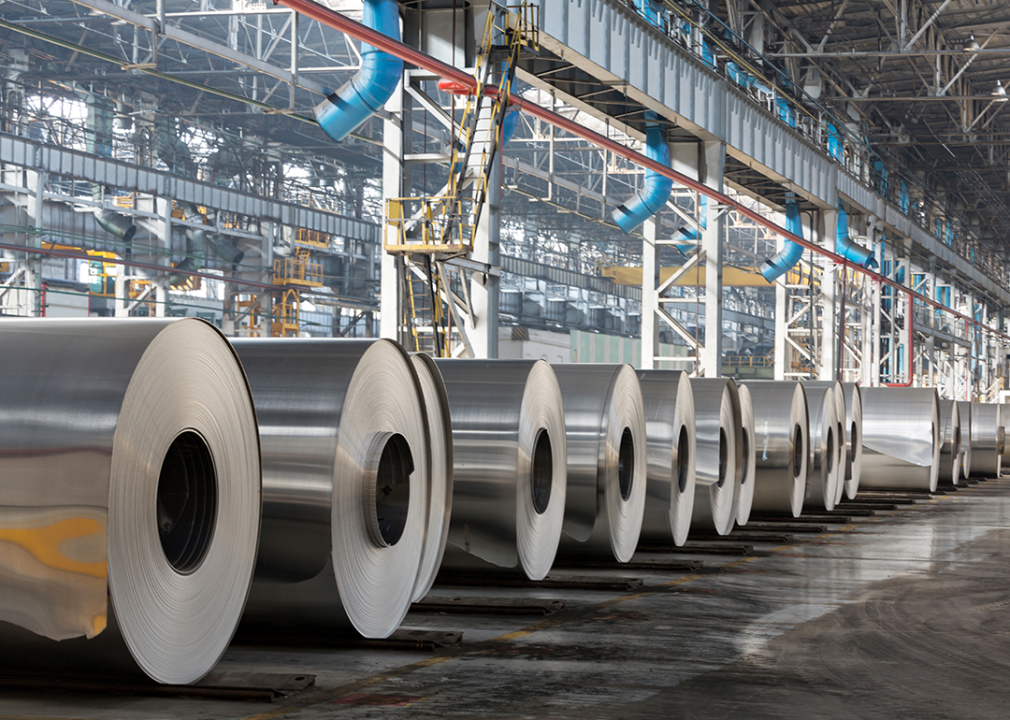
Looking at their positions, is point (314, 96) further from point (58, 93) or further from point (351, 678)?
point (351, 678)

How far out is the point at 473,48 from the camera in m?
12.1

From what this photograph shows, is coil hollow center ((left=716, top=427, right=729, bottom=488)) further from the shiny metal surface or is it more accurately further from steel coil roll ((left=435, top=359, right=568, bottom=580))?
steel coil roll ((left=435, top=359, right=568, bottom=580))

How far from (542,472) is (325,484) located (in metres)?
2.81

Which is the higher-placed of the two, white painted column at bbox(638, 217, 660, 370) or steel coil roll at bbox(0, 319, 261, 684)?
white painted column at bbox(638, 217, 660, 370)

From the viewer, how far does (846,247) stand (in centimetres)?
2712

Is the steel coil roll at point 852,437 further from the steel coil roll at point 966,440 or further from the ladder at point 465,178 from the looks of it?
the steel coil roll at point 966,440

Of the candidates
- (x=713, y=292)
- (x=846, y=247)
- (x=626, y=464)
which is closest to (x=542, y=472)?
(x=626, y=464)

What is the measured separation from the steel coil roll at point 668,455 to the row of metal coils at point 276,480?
0.06 ft

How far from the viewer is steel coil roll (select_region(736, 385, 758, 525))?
37.0 feet

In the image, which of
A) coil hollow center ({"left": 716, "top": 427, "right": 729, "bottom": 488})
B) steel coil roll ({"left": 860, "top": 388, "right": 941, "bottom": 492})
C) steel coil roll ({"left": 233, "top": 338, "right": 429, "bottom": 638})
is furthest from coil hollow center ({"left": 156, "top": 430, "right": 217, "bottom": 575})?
steel coil roll ({"left": 860, "top": 388, "right": 941, "bottom": 492})

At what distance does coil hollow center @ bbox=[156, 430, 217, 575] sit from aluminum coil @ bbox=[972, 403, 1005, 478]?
1896 centimetres

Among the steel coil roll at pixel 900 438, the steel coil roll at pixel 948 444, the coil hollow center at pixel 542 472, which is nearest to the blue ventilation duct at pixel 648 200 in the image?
the steel coil roll at pixel 900 438

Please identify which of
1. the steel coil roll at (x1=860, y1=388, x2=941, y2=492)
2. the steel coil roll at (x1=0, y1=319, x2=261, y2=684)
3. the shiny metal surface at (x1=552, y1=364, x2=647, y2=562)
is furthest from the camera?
the steel coil roll at (x1=860, y1=388, x2=941, y2=492)

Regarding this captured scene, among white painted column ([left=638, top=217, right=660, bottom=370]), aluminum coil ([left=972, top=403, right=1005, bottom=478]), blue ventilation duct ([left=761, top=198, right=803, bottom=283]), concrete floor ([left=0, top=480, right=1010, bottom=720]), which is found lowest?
concrete floor ([left=0, top=480, right=1010, bottom=720])
